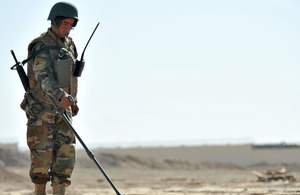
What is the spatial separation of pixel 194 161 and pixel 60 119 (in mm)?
38465

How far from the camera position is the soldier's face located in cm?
646

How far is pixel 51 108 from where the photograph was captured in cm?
647

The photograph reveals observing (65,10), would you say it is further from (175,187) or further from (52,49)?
(175,187)

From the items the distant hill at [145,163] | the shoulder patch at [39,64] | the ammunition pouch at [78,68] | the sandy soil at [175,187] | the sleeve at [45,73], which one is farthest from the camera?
the distant hill at [145,163]

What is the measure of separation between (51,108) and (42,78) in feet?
1.16

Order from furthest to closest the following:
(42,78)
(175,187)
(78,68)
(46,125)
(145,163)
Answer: (145,163)
(175,187)
(78,68)
(46,125)
(42,78)

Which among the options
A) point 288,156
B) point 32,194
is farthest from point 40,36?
point 288,156

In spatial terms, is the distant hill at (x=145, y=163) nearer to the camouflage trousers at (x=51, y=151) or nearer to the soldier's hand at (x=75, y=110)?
the soldier's hand at (x=75, y=110)

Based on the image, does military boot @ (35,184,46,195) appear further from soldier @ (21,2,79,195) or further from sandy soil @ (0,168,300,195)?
sandy soil @ (0,168,300,195)

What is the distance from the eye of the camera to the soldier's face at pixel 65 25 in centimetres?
646

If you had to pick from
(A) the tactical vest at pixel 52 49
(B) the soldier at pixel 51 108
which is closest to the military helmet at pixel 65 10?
(B) the soldier at pixel 51 108

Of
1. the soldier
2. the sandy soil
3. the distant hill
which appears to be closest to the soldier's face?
the soldier

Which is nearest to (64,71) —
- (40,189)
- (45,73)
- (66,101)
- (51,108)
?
(45,73)

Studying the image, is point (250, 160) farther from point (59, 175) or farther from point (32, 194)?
point (59, 175)
